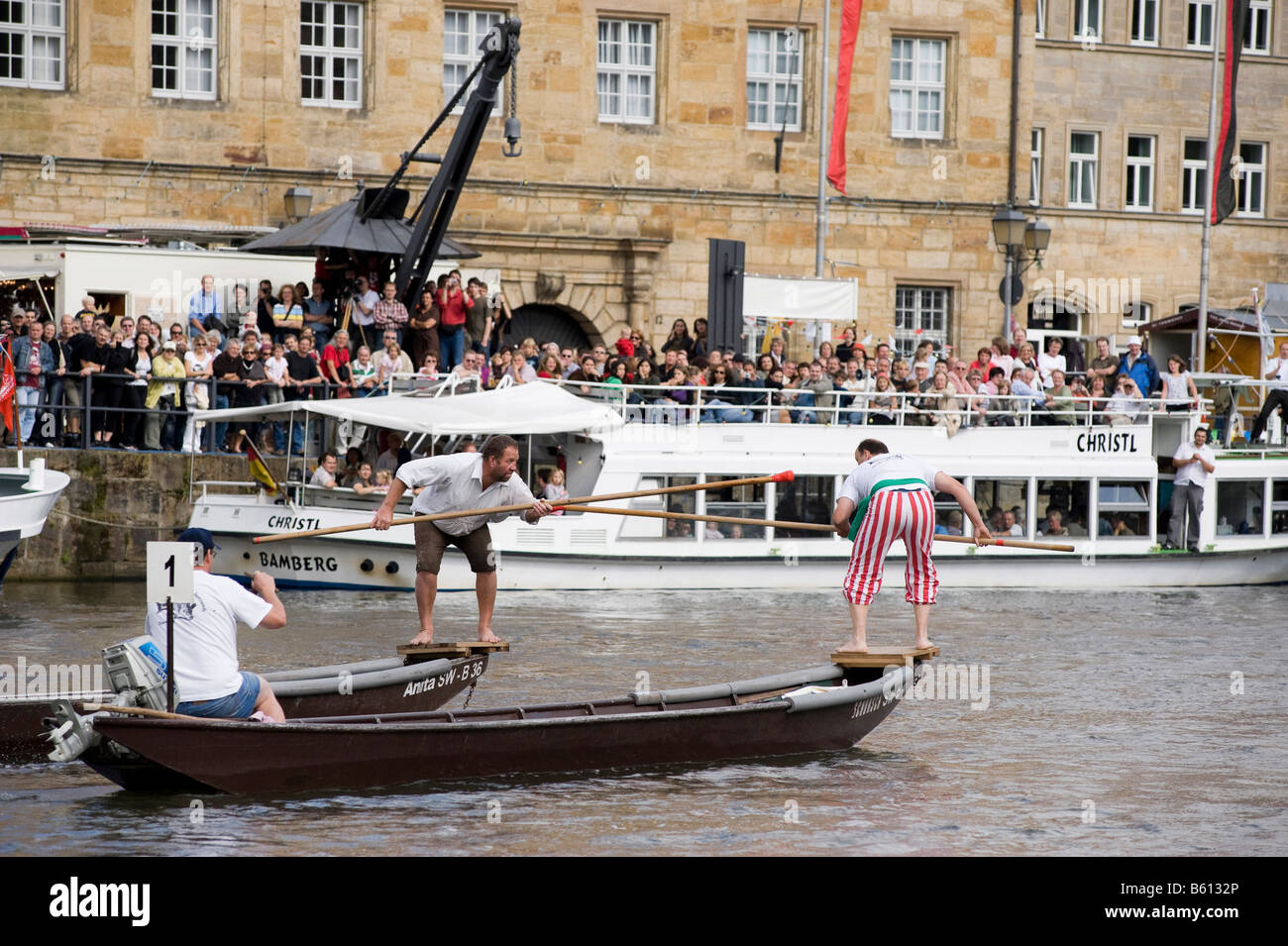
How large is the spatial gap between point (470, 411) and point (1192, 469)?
10.4 m

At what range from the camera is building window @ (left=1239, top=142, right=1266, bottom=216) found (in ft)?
152

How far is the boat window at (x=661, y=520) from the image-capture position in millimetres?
25984

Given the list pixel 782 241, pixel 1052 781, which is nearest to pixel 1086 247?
pixel 782 241

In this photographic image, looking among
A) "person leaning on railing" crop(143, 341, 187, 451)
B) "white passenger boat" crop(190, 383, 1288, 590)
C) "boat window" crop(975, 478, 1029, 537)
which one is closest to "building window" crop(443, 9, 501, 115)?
"person leaning on railing" crop(143, 341, 187, 451)

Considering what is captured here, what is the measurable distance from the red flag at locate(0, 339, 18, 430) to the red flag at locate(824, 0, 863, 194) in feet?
53.3

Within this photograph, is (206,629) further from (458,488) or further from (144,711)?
(458,488)

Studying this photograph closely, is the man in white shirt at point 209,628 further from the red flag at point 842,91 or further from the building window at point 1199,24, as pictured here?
the building window at point 1199,24

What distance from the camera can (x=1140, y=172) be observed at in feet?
150

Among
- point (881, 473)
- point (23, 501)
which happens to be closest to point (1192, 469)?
point (881, 473)

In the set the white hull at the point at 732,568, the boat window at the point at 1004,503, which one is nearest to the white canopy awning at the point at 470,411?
the white hull at the point at 732,568

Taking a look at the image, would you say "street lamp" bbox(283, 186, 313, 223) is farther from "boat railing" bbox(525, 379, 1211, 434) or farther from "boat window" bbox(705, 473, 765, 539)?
"boat window" bbox(705, 473, 765, 539)

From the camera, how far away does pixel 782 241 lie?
128ft
